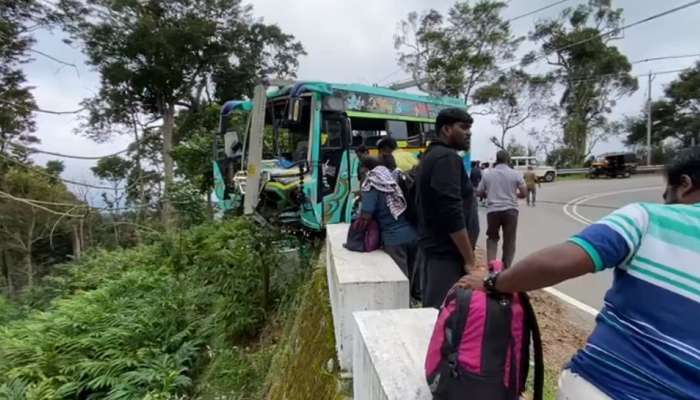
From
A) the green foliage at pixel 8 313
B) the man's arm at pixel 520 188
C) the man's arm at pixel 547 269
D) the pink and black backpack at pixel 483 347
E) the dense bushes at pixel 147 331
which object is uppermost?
the man's arm at pixel 520 188

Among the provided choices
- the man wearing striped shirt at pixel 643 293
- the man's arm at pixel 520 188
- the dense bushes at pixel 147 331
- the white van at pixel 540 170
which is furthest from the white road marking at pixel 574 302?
the white van at pixel 540 170

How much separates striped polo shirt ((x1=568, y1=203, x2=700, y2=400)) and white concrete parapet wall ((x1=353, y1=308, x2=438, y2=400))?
582mm

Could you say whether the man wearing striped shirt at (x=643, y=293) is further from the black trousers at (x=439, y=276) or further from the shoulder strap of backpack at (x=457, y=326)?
the black trousers at (x=439, y=276)

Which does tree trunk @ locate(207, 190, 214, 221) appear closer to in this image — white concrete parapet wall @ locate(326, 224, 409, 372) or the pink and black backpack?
white concrete parapet wall @ locate(326, 224, 409, 372)

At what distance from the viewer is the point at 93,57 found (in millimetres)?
21656

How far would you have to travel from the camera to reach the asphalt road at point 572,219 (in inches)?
205

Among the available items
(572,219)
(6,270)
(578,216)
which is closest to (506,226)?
(572,219)

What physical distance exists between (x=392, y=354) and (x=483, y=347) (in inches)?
18.3

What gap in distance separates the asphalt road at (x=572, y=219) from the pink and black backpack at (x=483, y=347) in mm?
1232

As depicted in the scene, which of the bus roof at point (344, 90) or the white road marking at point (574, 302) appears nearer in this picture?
the white road marking at point (574, 302)

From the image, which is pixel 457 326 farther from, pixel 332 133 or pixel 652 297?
pixel 332 133

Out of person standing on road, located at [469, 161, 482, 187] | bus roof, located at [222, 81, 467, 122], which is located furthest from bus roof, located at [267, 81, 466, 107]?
person standing on road, located at [469, 161, 482, 187]

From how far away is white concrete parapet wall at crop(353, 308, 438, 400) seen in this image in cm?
143

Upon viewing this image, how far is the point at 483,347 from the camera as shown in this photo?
1.25m
